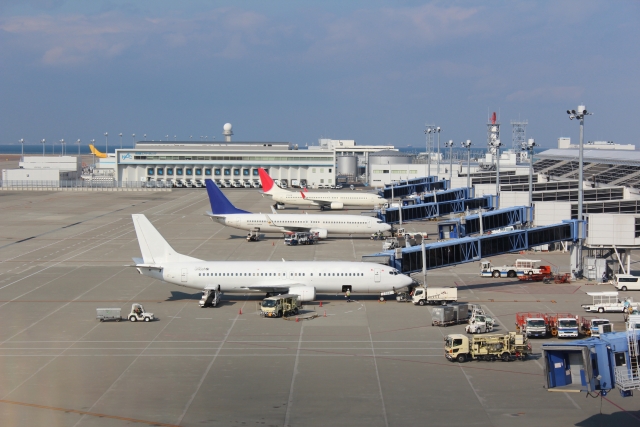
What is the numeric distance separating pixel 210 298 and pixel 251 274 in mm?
3764

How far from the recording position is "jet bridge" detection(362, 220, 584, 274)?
64.0 m

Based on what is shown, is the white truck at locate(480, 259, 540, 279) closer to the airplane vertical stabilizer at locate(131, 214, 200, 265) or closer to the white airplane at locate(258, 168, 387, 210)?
the airplane vertical stabilizer at locate(131, 214, 200, 265)

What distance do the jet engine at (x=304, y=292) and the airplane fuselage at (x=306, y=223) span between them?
4491 cm

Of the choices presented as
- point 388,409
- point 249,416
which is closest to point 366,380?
point 388,409

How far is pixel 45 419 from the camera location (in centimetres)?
3344

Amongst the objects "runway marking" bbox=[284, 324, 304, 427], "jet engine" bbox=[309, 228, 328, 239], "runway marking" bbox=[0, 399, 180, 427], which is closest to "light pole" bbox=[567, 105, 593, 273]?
"runway marking" bbox=[284, 324, 304, 427]

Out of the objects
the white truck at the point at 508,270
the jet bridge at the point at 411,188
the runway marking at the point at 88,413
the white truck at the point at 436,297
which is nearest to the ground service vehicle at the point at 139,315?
the runway marking at the point at 88,413

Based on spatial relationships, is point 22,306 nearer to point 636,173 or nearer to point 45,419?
point 45,419

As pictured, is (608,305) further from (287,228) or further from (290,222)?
(287,228)

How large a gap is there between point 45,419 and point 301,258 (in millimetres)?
53682

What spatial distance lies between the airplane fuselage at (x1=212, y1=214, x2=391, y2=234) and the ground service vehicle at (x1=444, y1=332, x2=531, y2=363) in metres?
60.0

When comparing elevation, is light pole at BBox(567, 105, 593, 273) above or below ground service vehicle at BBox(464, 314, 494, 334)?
above

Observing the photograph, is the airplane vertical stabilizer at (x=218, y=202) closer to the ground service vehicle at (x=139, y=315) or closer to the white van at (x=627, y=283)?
the ground service vehicle at (x=139, y=315)

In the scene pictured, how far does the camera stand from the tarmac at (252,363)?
112 ft
